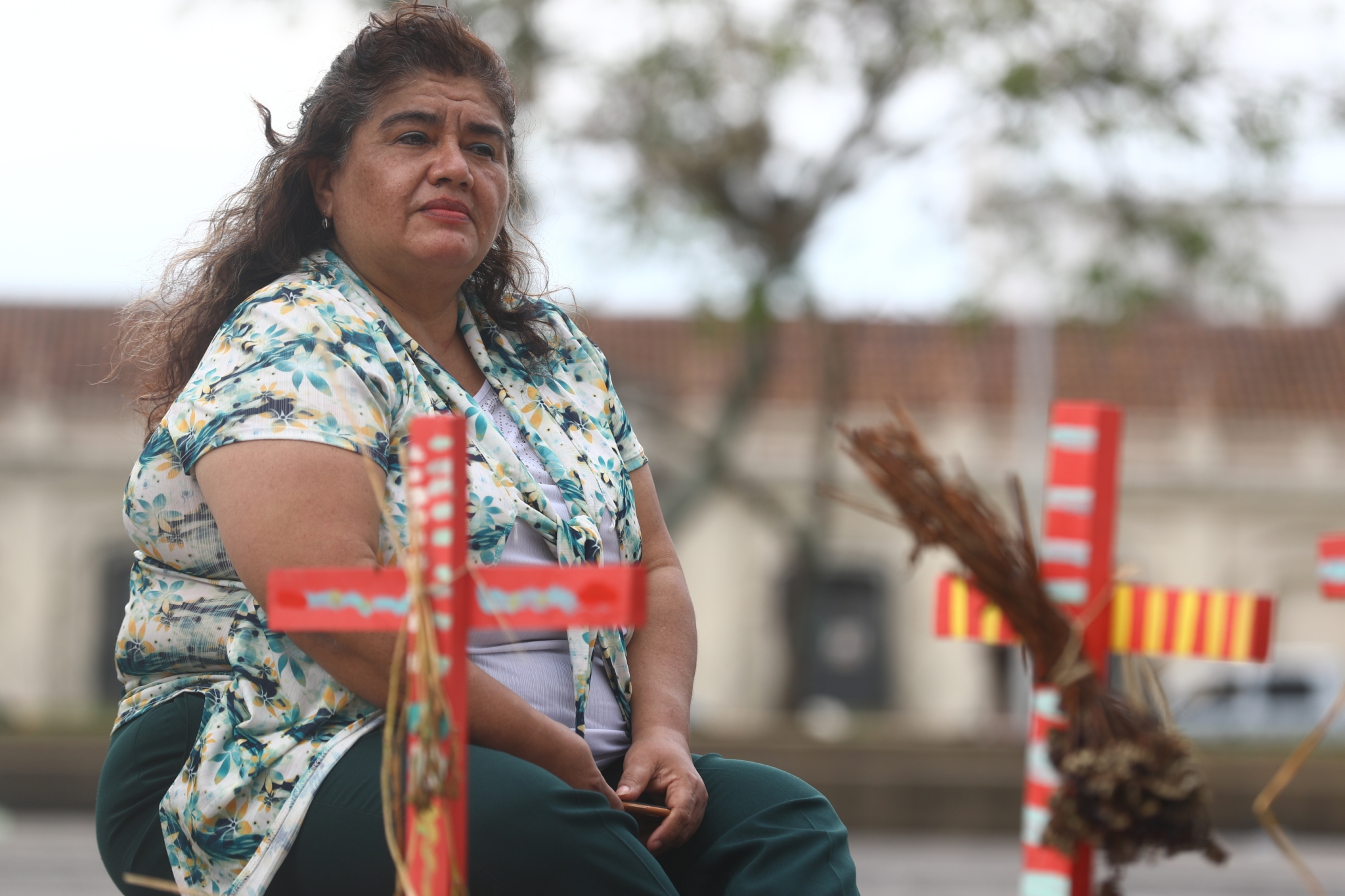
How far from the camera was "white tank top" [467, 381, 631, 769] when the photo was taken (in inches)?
82.0

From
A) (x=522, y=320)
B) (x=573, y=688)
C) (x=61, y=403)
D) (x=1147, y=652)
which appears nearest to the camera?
(x=1147, y=652)

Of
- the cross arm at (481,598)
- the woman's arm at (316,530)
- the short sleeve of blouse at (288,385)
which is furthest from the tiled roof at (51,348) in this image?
the cross arm at (481,598)

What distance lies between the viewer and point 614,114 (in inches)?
480

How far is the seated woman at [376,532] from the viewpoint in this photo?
1.90m

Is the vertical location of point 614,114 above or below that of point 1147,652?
above

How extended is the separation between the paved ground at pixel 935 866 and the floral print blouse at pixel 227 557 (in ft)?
18.9

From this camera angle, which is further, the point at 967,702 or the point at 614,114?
the point at 967,702

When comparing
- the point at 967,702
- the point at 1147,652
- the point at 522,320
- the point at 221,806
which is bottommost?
the point at 967,702

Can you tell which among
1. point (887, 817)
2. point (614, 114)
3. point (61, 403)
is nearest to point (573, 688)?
point (887, 817)

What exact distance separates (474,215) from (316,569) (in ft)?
2.47

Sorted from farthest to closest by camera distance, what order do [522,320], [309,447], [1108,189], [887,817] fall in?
[1108,189]
[887,817]
[522,320]
[309,447]

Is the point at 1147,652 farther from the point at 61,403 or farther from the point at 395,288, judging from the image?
the point at 61,403

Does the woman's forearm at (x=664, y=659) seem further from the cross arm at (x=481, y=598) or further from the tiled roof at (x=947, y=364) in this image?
the tiled roof at (x=947, y=364)

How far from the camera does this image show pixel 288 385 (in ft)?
6.41
